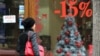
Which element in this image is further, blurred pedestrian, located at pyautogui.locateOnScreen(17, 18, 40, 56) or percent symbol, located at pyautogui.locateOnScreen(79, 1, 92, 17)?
percent symbol, located at pyautogui.locateOnScreen(79, 1, 92, 17)

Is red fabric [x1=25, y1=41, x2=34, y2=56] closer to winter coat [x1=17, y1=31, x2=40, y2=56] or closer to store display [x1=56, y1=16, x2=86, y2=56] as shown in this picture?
winter coat [x1=17, y1=31, x2=40, y2=56]

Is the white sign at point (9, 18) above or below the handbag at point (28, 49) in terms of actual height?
above

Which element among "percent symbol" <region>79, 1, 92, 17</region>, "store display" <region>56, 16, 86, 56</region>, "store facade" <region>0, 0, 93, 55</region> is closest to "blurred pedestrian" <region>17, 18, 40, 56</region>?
"store facade" <region>0, 0, 93, 55</region>

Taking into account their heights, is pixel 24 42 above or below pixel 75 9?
below

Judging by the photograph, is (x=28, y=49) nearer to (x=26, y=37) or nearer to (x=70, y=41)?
(x=26, y=37)

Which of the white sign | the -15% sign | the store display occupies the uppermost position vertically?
the -15% sign

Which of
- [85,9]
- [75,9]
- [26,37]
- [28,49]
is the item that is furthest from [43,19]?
[28,49]

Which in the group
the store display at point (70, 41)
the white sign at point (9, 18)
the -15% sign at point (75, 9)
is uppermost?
the -15% sign at point (75, 9)

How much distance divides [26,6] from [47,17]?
60cm

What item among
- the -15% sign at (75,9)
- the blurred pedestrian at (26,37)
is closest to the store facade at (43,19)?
the -15% sign at (75,9)

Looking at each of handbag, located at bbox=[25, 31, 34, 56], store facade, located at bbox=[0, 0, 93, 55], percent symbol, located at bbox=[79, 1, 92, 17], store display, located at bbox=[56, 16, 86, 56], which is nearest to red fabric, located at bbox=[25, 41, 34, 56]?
handbag, located at bbox=[25, 31, 34, 56]

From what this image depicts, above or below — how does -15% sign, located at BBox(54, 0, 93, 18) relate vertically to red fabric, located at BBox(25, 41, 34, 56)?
above

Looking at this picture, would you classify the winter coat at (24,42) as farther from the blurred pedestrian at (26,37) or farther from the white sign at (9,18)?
the white sign at (9,18)

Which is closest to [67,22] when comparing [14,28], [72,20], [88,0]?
[72,20]
